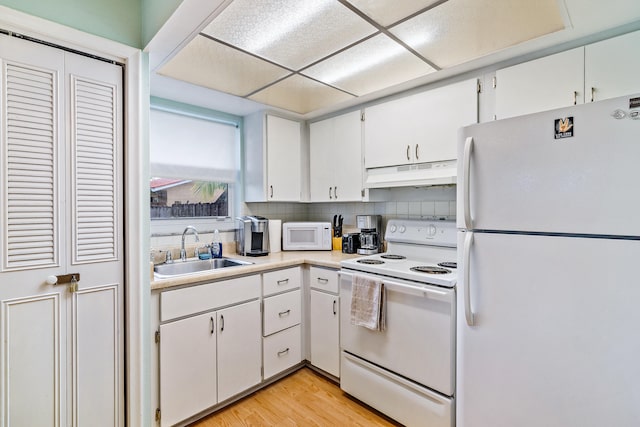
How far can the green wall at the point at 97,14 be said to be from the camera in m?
1.27

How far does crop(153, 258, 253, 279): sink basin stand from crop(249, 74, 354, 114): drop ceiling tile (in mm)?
1295

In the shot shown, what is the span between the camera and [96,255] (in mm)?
1438

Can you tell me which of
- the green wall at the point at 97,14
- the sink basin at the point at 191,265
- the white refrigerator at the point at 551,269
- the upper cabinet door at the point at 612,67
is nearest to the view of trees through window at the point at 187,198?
the sink basin at the point at 191,265

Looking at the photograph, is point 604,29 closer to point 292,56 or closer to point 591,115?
point 591,115

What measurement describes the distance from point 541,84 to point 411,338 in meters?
Result: 1.55

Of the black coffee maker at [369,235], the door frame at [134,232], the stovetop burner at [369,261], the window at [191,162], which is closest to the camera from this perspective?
the door frame at [134,232]

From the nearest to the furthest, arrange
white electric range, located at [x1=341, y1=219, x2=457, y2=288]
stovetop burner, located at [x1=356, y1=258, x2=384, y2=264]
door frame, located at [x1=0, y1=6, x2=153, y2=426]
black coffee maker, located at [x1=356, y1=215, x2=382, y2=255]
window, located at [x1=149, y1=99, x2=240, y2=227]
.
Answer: door frame, located at [x1=0, y1=6, x2=153, y2=426], white electric range, located at [x1=341, y1=219, x2=457, y2=288], stovetop burner, located at [x1=356, y1=258, x2=384, y2=264], window, located at [x1=149, y1=99, x2=240, y2=227], black coffee maker, located at [x1=356, y1=215, x2=382, y2=255]

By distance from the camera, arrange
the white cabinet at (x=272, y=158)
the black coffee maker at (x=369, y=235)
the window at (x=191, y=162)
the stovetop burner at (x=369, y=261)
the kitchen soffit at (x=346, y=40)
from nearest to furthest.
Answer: the kitchen soffit at (x=346, y=40) < the stovetop burner at (x=369, y=261) < the window at (x=191, y=162) < the black coffee maker at (x=369, y=235) < the white cabinet at (x=272, y=158)

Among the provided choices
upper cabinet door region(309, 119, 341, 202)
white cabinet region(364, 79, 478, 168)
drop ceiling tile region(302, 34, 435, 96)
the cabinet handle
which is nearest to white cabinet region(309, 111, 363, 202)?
upper cabinet door region(309, 119, 341, 202)

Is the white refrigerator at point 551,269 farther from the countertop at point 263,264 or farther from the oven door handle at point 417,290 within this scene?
the countertop at point 263,264

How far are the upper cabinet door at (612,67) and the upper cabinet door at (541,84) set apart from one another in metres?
0.03

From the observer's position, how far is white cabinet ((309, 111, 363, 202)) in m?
2.56

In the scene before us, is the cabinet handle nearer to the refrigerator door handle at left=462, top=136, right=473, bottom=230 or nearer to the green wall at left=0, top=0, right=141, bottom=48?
the refrigerator door handle at left=462, top=136, right=473, bottom=230

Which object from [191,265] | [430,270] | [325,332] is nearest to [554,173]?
[430,270]
